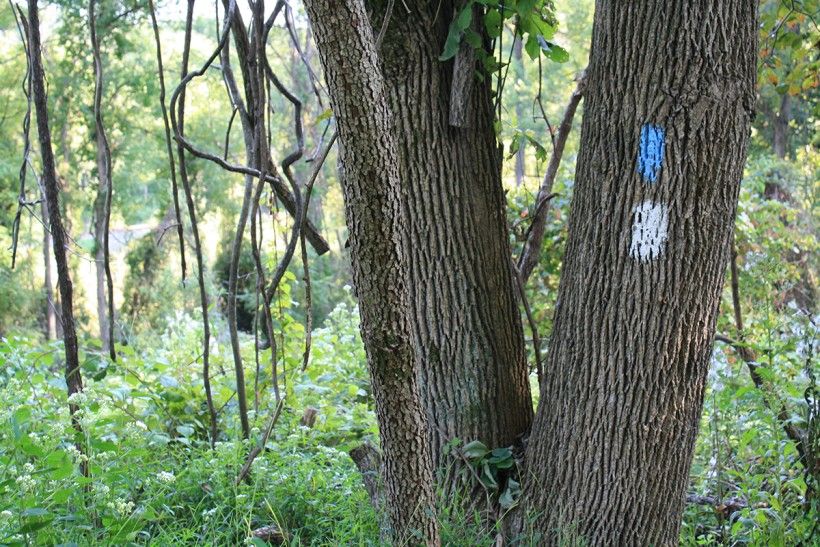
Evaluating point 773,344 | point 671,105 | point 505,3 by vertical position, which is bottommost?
point 773,344

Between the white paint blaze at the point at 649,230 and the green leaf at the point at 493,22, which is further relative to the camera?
the green leaf at the point at 493,22

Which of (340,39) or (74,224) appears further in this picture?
(74,224)

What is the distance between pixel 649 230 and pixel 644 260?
0.10 meters

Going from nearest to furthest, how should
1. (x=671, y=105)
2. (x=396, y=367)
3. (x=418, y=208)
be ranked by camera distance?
(x=396, y=367) < (x=671, y=105) < (x=418, y=208)

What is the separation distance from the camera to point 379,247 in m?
2.22

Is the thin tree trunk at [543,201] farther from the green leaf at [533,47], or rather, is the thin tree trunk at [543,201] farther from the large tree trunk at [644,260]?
the large tree trunk at [644,260]

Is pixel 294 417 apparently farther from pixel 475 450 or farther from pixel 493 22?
pixel 493 22

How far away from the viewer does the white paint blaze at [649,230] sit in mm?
2740

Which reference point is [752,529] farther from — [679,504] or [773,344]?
[773,344]

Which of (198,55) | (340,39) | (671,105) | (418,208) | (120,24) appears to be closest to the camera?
(340,39)

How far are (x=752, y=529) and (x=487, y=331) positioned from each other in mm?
1310

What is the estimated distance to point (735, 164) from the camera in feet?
9.09

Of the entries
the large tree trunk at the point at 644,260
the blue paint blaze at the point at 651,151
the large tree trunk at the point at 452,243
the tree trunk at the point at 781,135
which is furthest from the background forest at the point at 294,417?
the tree trunk at the point at 781,135

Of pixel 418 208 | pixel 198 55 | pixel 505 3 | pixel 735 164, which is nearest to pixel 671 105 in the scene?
pixel 735 164
